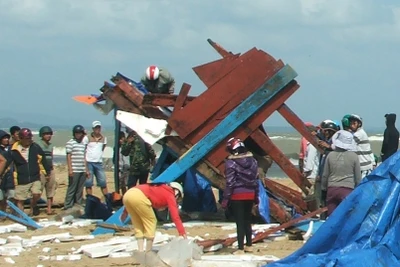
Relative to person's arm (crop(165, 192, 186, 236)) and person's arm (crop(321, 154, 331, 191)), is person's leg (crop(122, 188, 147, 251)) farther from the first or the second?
person's arm (crop(321, 154, 331, 191))

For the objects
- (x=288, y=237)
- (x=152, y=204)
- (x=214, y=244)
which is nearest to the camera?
(x=152, y=204)

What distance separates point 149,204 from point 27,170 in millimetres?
4859

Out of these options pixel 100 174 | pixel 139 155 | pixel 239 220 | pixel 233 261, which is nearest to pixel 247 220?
pixel 239 220

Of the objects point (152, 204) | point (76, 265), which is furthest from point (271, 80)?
point (76, 265)

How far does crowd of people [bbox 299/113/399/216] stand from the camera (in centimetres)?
941

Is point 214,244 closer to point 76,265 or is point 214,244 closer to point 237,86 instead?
point 76,265

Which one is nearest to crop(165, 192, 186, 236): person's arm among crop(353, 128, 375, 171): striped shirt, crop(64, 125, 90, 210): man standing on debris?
crop(353, 128, 375, 171): striped shirt

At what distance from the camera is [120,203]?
41.9 ft

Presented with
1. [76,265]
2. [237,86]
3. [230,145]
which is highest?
[237,86]

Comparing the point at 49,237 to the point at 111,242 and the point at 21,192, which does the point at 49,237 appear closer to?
the point at 111,242

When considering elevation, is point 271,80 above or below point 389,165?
above

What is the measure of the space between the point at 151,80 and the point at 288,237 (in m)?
3.38

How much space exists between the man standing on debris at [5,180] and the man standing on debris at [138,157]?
1.94 m

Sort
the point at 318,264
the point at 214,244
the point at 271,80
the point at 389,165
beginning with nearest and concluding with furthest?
the point at 318,264 → the point at 389,165 → the point at 214,244 → the point at 271,80
